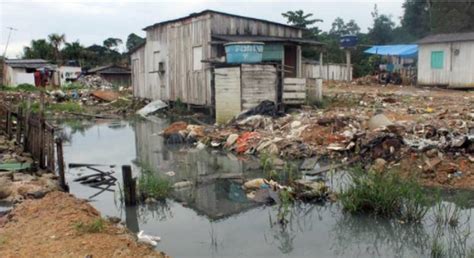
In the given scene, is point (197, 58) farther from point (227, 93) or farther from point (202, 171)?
point (202, 171)

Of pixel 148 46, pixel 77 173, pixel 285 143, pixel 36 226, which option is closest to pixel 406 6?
pixel 148 46

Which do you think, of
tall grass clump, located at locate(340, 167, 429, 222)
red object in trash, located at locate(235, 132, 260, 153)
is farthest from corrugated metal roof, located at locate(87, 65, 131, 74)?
tall grass clump, located at locate(340, 167, 429, 222)

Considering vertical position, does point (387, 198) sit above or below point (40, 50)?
below

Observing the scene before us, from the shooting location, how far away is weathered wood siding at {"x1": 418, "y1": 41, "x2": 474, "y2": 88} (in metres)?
21.3

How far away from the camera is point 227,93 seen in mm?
14164

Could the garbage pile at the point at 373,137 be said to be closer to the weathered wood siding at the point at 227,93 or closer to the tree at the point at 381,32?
the weathered wood siding at the point at 227,93

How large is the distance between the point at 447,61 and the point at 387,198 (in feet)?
62.1

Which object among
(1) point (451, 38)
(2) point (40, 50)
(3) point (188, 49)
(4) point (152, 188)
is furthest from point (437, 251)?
(2) point (40, 50)

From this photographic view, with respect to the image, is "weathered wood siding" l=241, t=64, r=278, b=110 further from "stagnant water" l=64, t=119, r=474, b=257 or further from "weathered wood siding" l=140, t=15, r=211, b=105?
"stagnant water" l=64, t=119, r=474, b=257

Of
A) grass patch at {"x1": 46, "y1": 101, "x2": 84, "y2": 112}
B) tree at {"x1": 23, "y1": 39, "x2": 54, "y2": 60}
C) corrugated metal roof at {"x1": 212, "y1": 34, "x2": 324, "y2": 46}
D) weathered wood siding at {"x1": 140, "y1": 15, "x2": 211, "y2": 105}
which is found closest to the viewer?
corrugated metal roof at {"x1": 212, "y1": 34, "x2": 324, "y2": 46}

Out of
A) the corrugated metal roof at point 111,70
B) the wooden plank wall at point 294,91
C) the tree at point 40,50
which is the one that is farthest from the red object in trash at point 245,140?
the tree at point 40,50

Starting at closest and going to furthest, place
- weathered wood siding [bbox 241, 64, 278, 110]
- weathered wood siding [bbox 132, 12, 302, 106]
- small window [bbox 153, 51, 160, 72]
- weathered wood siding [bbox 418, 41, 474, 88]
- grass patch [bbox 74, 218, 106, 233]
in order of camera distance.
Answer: grass patch [bbox 74, 218, 106, 233], weathered wood siding [bbox 241, 64, 278, 110], weathered wood siding [bbox 132, 12, 302, 106], small window [bbox 153, 51, 160, 72], weathered wood siding [bbox 418, 41, 474, 88]

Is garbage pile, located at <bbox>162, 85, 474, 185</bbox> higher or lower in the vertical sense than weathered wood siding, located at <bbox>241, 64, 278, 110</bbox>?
lower

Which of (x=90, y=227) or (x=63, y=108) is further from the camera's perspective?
(x=63, y=108)
